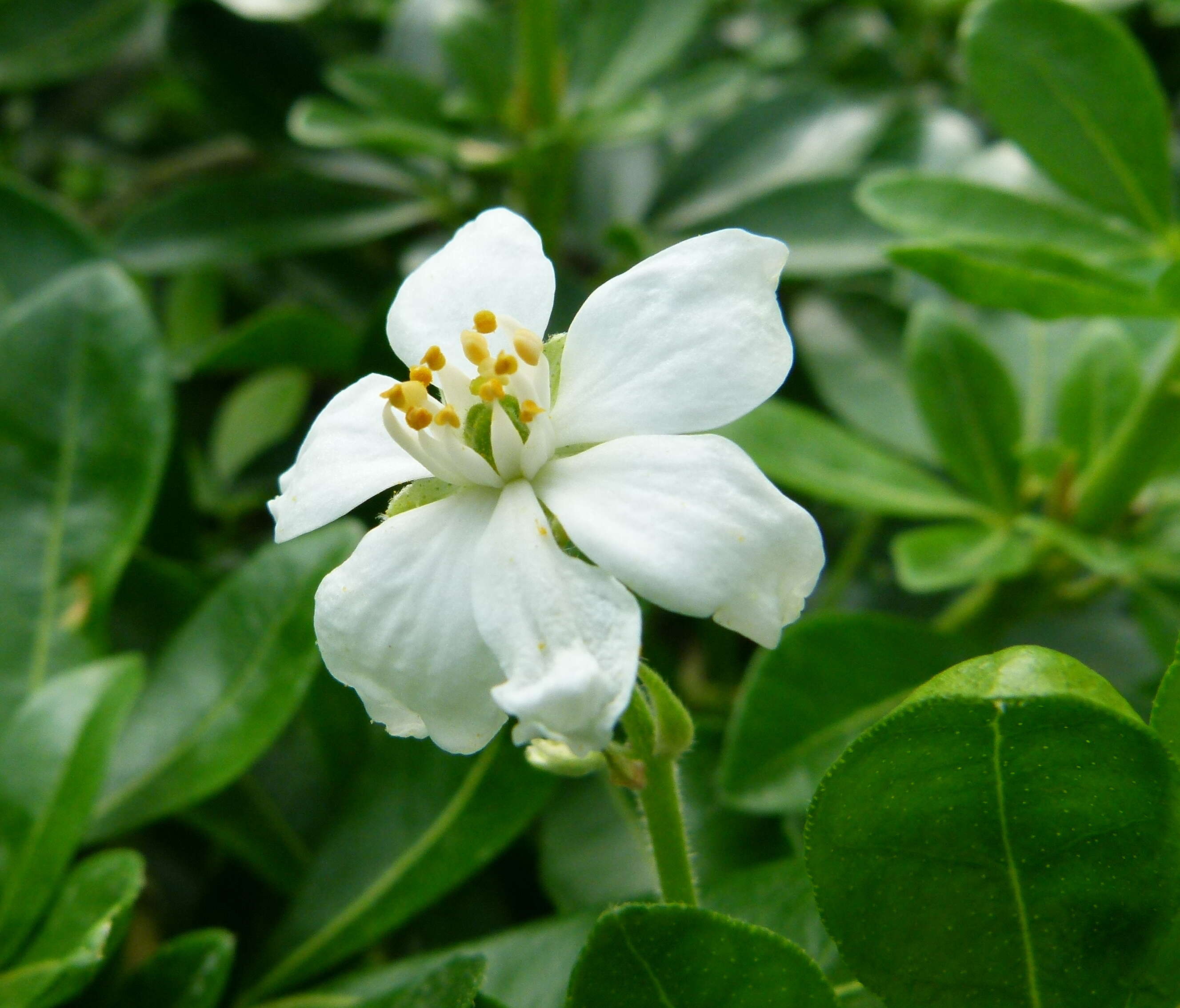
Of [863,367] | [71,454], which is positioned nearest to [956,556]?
[863,367]

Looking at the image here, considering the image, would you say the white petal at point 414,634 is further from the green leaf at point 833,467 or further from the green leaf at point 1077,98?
the green leaf at point 1077,98

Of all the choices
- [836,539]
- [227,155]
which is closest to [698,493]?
[836,539]

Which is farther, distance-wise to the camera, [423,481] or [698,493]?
[423,481]

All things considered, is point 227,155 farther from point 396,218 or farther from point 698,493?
point 698,493

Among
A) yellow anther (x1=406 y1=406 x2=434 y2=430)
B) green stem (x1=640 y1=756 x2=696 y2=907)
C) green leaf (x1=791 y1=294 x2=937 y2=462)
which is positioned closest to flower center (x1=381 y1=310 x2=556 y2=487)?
yellow anther (x1=406 y1=406 x2=434 y2=430)

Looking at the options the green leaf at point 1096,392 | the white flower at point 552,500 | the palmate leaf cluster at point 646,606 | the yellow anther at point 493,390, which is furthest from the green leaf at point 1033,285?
the yellow anther at point 493,390

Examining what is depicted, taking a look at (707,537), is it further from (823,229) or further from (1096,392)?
(823,229)

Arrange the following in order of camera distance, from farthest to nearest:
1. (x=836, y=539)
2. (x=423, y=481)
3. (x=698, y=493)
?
1. (x=836, y=539)
2. (x=423, y=481)
3. (x=698, y=493)

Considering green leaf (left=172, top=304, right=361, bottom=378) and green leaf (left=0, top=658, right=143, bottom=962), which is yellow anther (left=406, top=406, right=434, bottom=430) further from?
green leaf (left=172, top=304, right=361, bottom=378)
